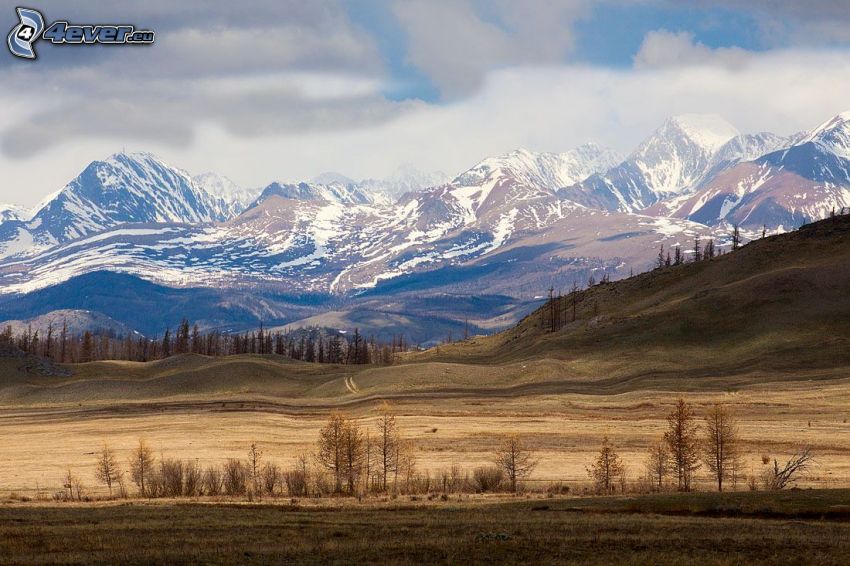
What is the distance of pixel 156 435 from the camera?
5271 inches

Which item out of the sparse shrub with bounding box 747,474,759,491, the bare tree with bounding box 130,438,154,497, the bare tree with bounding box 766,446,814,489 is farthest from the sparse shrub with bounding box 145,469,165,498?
the bare tree with bounding box 766,446,814,489

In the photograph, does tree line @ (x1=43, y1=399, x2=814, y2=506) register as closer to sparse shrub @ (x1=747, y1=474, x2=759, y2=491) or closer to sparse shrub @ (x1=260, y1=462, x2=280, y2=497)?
sparse shrub @ (x1=260, y1=462, x2=280, y2=497)

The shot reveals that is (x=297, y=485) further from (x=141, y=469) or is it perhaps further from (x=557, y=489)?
(x=557, y=489)

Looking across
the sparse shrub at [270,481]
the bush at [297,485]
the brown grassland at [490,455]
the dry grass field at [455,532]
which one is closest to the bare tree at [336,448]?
the bush at [297,485]

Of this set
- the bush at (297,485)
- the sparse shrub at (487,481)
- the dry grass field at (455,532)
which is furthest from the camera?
the sparse shrub at (487,481)

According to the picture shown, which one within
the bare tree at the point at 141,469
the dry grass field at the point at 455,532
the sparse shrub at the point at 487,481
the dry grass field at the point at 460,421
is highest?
the dry grass field at the point at 460,421

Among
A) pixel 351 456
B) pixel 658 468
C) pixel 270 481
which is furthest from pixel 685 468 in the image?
pixel 270 481

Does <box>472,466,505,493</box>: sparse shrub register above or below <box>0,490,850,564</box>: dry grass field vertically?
above

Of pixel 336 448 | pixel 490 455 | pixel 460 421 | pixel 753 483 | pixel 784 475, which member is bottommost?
pixel 753 483

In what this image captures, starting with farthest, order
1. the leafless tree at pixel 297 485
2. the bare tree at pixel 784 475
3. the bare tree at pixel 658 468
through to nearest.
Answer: the bare tree at pixel 658 468 → the leafless tree at pixel 297 485 → the bare tree at pixel 784 475

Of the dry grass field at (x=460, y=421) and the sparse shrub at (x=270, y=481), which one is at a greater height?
the dry grass field at (x=460, y=421)

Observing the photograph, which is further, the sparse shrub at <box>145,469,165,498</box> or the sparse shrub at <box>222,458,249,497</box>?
the sparse shrub at <box>222,458,249,497</box>

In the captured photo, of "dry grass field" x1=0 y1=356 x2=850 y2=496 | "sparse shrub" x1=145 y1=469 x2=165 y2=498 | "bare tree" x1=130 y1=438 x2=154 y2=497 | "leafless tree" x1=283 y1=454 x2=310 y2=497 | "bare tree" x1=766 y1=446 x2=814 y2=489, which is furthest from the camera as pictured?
"dry grass field" x1=0 y1=356 x2=850 y2=496

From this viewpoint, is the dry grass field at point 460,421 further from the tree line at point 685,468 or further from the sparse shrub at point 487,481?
Answer: the sparse shrub at point 487,481
